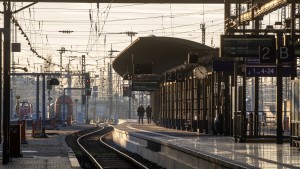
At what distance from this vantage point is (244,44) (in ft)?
96.0

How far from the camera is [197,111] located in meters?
47.4

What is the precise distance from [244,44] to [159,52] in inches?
890

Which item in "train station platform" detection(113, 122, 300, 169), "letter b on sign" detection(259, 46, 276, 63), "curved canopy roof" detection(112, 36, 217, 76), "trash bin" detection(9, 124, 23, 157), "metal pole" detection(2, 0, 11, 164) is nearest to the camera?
"train station platform" detection(113, 122, 300, 169)

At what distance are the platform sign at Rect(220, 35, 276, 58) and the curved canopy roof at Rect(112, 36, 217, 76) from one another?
35.2ft

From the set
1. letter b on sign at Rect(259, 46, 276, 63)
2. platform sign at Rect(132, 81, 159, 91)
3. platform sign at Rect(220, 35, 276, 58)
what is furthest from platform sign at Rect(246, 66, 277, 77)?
platform sign at Rect(132, 81, 159, 91)

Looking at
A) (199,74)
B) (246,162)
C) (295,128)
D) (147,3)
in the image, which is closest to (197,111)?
(199,74)

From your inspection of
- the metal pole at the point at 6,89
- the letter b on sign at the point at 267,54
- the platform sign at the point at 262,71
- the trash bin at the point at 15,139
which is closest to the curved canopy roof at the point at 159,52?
the platform sign at the point at 262,71

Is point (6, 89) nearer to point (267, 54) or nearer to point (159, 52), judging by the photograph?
point (267, 54)

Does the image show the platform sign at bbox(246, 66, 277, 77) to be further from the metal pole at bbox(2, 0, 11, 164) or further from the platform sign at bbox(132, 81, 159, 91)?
the platform sign at bbox(132, 81, 159, 91)

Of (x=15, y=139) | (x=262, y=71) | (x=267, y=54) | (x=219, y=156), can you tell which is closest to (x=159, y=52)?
(x=15, y=139)

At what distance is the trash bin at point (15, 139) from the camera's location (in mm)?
30156

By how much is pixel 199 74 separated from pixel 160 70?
2125 cm

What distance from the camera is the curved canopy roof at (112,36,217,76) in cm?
4678

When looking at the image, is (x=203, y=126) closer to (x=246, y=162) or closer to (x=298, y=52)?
(x=298, y=52)
